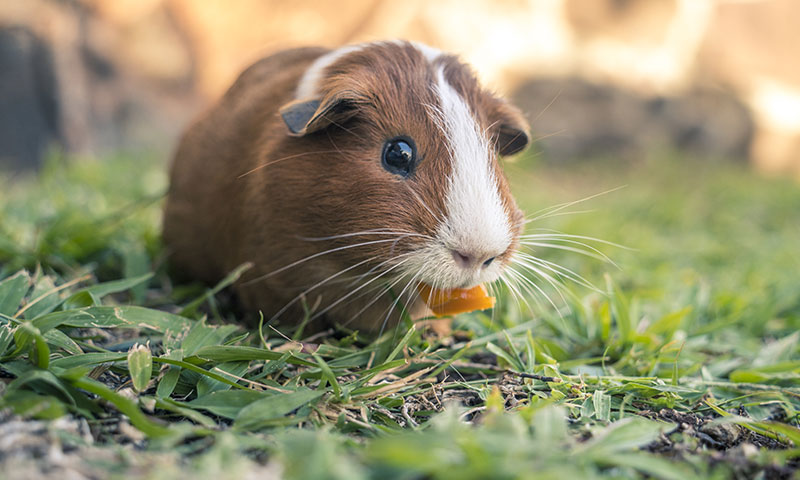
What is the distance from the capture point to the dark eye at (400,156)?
86.9 inches

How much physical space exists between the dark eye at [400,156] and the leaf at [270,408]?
2.75 ft

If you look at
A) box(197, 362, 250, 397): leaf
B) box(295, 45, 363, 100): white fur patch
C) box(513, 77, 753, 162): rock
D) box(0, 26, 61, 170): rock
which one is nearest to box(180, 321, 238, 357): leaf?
box(197, 362, 250, 397): leaf

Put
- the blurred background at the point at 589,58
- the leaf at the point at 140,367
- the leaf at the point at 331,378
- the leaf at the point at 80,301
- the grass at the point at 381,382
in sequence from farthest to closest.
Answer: the blurred background at the point at 589,58
the leaf at the point at 80,301
the leaf at the point at 331,378
the leaf at the point at 140,367
the grass at the point at 381,382

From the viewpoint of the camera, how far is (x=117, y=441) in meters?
1.57

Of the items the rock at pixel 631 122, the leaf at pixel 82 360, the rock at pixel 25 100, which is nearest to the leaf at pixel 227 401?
the leaf at pixel 82 360

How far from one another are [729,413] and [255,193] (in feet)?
6.17

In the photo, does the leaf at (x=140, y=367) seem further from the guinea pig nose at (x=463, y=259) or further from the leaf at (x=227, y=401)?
the guinea pig nose at (x=463, y=259)

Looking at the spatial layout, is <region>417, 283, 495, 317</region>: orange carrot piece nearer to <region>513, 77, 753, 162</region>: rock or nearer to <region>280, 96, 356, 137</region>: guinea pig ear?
<region>280, 96, 356, 137</region>: guinea pig ear

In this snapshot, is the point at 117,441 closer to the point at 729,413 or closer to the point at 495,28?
the point at 729,413

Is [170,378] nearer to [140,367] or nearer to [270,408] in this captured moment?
[140,367]

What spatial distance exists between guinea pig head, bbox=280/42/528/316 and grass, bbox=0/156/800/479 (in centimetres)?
34

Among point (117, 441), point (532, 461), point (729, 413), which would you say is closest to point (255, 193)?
point (117, 441)

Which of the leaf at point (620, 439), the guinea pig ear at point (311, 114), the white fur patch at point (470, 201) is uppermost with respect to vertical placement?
the guinea pig ear at point (311, 114)

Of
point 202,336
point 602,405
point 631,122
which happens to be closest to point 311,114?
point 202,336
